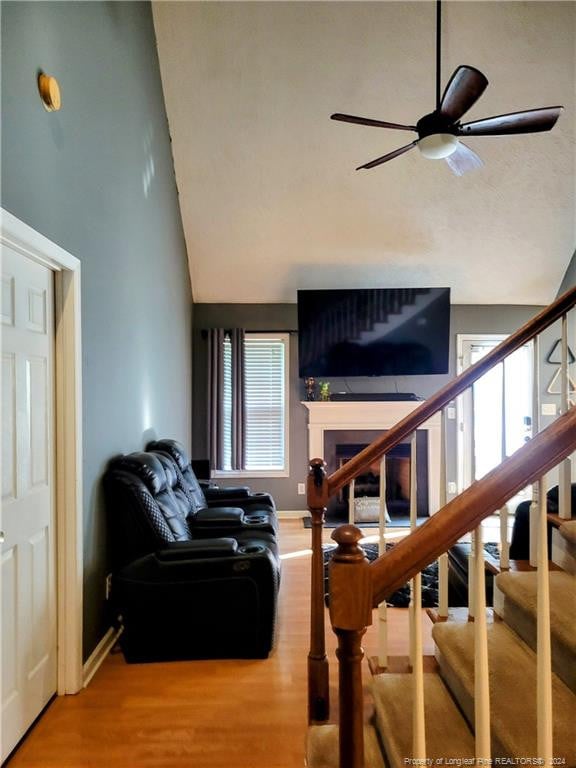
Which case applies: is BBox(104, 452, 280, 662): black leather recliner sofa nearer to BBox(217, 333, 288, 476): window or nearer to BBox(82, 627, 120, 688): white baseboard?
BBox(82, 627, 120, 688): white baseboard

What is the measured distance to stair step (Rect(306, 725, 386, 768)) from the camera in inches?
66.5

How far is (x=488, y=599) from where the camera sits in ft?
8.56

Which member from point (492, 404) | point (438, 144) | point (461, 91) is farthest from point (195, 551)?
point (492, 404)

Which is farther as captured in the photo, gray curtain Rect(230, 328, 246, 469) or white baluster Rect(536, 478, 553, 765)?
gray curtain Rect(230, 328, 246, 469)

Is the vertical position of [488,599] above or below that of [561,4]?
below

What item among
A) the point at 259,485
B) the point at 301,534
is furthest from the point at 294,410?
the point at 301,534

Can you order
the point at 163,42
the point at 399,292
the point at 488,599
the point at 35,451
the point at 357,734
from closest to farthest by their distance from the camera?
the point at 357,734
the point at 35,451
the point at 488,599
the point at 163,42
the point at 399,292

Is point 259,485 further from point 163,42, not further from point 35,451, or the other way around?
point 163,42

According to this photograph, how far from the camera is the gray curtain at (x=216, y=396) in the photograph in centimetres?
579

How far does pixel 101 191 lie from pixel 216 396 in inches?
125

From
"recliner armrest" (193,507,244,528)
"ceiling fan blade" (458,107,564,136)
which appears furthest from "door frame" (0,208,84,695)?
"ceiling fan blade" (458,107,564,136)

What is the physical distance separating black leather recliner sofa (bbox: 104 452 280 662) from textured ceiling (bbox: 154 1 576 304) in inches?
130

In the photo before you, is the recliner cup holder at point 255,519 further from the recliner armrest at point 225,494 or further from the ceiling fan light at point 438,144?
the ceiling fan light at point 438,144

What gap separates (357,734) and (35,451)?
1.75 metres
